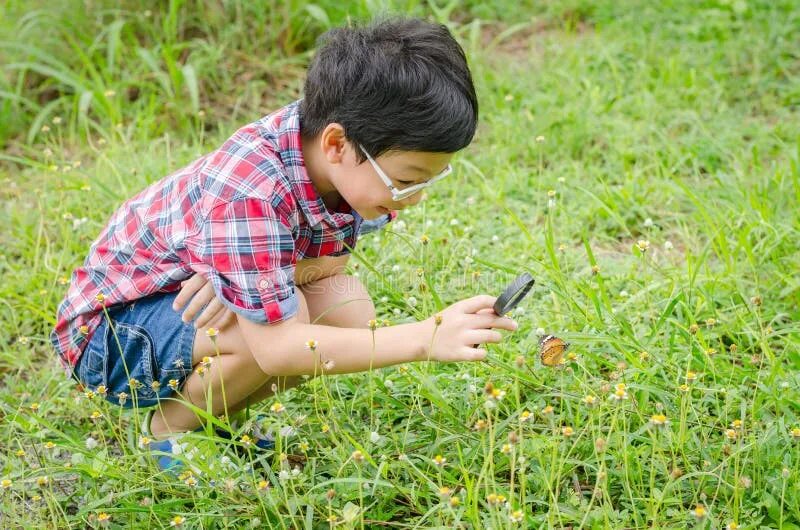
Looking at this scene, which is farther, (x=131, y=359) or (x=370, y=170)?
(x=131, y=359)

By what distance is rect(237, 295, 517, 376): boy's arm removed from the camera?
1.81 meters

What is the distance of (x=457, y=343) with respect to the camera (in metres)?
1.81

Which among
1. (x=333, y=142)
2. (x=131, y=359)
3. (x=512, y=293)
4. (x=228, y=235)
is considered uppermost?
(x=333, y=142)

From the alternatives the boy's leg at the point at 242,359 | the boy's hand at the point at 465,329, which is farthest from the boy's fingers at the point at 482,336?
the boy's leg at the point at 242,359

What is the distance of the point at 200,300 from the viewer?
2.02 meters

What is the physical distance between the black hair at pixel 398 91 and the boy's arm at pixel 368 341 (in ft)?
1.15

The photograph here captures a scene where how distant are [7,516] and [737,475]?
60.4 inches

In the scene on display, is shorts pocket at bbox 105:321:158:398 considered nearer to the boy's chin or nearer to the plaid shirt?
the plaid shirt

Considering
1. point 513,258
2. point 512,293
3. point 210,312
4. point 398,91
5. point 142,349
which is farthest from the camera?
point 513,258

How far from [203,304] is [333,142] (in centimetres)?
46

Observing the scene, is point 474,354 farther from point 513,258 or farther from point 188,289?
point 513,258

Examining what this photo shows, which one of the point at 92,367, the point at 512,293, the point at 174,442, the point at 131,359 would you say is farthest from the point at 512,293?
the point at 92,367

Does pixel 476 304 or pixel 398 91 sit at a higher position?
pixel 398 91

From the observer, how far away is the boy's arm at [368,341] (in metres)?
1.81
